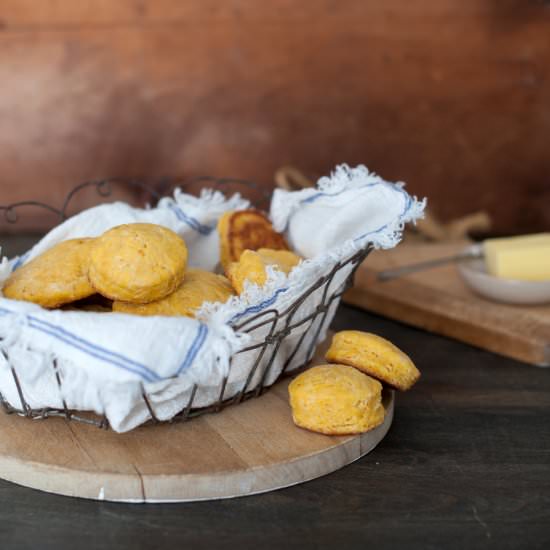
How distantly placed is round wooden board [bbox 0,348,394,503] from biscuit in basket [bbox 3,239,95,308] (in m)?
0.12

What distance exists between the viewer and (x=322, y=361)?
93 cm

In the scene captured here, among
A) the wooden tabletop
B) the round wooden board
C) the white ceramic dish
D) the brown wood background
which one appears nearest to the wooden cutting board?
the white ceramic dish

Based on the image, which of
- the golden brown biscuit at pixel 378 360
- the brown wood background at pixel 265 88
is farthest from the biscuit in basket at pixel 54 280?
the brown wood background at pixel 265 88

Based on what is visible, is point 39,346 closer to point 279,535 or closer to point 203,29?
point 279,535

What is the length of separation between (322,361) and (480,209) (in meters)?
1.05

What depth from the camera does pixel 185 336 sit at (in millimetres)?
697

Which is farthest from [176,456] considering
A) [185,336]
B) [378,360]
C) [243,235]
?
[243,235]

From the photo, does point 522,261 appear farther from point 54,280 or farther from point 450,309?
point 54,280

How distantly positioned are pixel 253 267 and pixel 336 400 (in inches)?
6.1

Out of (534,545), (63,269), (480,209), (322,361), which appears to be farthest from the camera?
(480,209)

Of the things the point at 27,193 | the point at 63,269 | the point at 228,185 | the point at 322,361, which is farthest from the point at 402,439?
the point at 27,193

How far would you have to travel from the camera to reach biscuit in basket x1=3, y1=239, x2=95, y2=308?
77 centimetres

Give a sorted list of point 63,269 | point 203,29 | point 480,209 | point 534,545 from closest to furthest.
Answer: point 534,545 → point 63,269 → point 203,29 → point 480,209

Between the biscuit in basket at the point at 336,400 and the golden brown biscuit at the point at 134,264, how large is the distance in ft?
0.51
